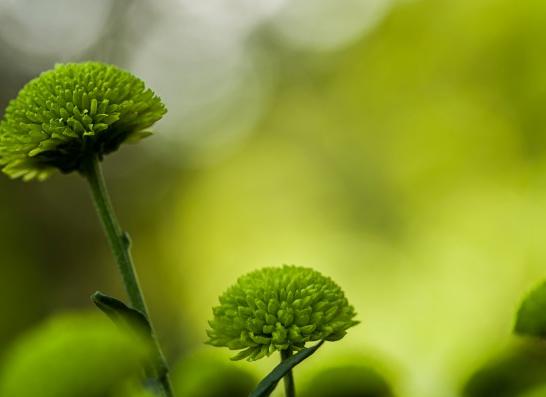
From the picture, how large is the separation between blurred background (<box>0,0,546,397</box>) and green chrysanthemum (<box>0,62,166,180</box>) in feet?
7.96

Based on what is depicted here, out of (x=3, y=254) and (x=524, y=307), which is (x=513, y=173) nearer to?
(x=3, y=254)

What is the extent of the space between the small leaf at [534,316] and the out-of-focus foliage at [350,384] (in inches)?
4.9

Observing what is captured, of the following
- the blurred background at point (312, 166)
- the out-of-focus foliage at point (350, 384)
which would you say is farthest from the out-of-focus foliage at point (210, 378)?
the blurred background at point (312, 166)

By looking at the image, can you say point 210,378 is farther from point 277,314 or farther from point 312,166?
point 312,166

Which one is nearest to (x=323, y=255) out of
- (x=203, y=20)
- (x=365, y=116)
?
(x=365, y=116)

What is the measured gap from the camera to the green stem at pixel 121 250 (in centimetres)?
35

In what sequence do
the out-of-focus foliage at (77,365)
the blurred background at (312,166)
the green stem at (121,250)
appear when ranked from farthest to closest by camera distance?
the blurred background at (312,166), the green stem at (121,250), the out-of-focus foliage at (77,365)

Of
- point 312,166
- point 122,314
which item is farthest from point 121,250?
point 312,166

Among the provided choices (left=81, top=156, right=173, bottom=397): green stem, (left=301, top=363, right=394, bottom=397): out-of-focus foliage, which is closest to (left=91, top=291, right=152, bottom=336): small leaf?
(left=81, top=156, right=173, bottom=397): green stem

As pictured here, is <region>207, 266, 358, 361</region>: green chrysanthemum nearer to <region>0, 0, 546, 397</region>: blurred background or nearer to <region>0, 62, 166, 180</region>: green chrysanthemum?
<region>0, 62, 166, 180</region>: green chrysanthemum

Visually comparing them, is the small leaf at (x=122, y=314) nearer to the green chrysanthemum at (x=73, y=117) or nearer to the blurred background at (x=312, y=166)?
the green chrysanthemum at (x=73, y=117)

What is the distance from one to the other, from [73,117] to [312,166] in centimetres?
463

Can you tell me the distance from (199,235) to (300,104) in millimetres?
1024

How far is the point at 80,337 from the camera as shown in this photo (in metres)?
0.26
